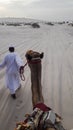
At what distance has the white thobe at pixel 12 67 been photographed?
359 inches

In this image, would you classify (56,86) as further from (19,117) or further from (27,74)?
(19,117)

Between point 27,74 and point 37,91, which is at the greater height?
point 37,91

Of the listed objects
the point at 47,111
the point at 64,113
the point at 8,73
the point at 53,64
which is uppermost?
the point at 47,111

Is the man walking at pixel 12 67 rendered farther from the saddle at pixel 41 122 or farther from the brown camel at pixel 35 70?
the saddle at pixel 41 122

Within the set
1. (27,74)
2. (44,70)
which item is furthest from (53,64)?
(27,74)

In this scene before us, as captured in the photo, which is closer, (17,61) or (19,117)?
(19,117)

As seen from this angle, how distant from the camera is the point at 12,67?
920 centimetres

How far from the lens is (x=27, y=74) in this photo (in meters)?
12.7

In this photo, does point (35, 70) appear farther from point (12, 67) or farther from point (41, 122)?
point (41, 122)

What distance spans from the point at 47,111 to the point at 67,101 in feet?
13.3

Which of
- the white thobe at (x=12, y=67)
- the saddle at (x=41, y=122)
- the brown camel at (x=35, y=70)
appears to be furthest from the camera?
the white thobe at (x=12, y=67)

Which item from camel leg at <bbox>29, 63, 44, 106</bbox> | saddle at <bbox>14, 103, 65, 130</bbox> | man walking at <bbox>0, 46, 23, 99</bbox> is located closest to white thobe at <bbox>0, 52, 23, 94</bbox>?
man walking at <bbox>0, 46, 23, 99</bbox>

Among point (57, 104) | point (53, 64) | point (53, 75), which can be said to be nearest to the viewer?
point (57, 104)

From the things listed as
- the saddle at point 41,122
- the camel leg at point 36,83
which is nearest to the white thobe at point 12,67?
the camel leg at point 36,83
